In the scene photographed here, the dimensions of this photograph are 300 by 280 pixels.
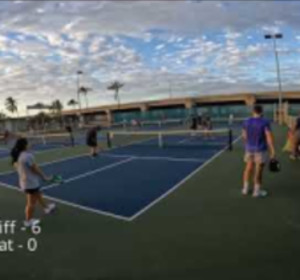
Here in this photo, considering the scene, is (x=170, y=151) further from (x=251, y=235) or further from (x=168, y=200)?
(x=251, y=235)

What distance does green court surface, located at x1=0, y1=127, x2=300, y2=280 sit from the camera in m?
6.12

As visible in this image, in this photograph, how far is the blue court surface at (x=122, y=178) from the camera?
10578 millimetres

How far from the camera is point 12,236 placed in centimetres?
819

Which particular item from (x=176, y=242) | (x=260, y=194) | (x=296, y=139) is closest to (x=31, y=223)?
(x=176, y=242)

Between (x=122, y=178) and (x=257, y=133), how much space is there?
5.61 m

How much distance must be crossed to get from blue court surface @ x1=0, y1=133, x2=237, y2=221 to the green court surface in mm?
549

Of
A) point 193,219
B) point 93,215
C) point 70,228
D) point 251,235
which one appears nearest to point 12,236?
point 70,228

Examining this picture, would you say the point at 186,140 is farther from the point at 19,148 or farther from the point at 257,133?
the point at 19,148

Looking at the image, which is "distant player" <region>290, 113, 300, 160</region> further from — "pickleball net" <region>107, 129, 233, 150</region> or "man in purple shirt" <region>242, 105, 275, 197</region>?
"man in purple shirt" <region>242, 105, 275, 197</region>

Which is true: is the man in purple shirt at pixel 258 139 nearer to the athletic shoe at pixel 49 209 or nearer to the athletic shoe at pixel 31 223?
the athletic shoe at pixel 49 209

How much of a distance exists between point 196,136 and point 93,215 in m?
22.8

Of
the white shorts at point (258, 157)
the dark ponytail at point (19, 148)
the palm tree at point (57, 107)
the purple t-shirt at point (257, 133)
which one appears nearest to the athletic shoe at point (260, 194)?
the white shorts at point (258, 157)

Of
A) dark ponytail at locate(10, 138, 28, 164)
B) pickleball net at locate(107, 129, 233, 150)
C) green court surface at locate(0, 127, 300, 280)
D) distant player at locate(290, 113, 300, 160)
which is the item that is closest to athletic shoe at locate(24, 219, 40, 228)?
green court surface at locate(0, 127, 300, 280)

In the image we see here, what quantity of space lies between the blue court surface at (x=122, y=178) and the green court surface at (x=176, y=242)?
549 millimetres
